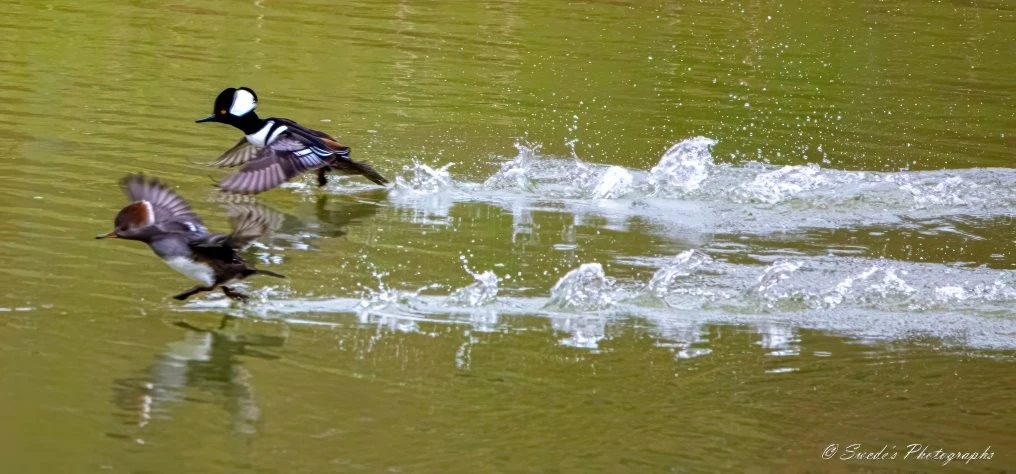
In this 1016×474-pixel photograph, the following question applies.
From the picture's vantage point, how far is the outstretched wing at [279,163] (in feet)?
27.3

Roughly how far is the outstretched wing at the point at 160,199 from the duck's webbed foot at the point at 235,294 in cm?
33

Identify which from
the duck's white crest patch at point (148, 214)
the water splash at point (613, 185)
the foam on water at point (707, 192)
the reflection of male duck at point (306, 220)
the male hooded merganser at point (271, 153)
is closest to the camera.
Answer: the duck's white crest patch at point (148, 214)

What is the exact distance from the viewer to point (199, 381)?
5547 mm

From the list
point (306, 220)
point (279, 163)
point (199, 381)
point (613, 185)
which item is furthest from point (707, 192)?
point (199, 381)

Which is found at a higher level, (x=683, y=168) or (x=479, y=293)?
(x=683, y=168)

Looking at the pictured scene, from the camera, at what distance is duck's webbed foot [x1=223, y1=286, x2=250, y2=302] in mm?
6449

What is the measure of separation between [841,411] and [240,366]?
8.08ft

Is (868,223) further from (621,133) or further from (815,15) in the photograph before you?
(815,15)

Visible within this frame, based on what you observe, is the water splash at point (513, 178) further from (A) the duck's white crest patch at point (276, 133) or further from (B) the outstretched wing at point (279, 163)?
(A) the duck's white crest patch at point (276, 133)

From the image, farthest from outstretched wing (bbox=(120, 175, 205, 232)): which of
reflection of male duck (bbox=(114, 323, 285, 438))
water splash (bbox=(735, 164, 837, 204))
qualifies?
water splash (bbox=(735, 164, 837, 204))

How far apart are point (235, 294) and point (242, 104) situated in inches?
123

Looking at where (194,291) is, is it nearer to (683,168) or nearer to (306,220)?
(306,220)

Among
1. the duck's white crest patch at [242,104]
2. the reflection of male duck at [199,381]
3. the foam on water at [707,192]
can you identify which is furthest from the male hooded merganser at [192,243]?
Result: the duck's white crest patch at [242,104]

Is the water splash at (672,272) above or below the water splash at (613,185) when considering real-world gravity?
below
